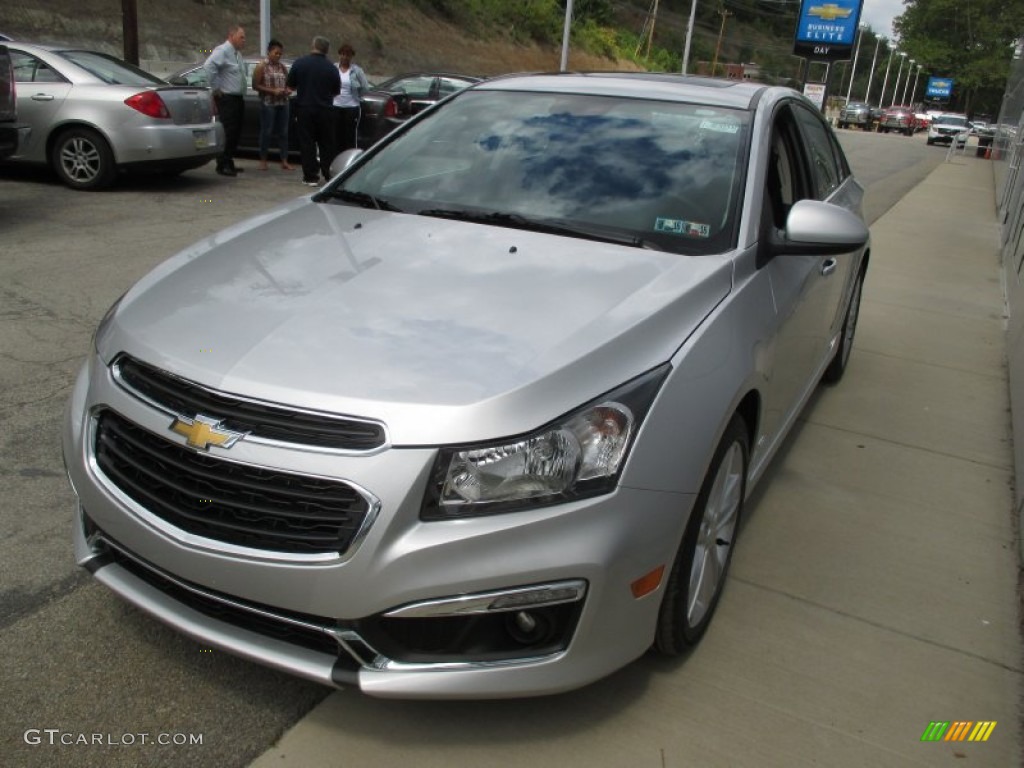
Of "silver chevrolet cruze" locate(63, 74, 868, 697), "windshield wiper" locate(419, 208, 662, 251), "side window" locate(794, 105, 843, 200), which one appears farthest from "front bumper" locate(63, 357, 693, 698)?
"side window" locate(794, 105, 843, 200)

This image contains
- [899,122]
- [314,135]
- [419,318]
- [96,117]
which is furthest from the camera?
[899,122]

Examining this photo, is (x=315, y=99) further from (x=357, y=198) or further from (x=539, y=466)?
(x=539, y=466)

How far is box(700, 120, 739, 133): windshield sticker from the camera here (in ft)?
11.6

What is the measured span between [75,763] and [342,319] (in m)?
1.27

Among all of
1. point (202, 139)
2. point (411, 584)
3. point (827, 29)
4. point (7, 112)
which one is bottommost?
point (411, 584)

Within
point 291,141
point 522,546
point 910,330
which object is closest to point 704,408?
point 522,546

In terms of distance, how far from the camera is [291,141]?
13.0 m

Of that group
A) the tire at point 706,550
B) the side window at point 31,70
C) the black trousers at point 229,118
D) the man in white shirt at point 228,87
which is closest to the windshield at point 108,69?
the side window at point 31,70

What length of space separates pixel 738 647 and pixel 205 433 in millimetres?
1794

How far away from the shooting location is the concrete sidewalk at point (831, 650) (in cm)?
248

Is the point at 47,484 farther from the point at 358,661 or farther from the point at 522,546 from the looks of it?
the point at 522,546

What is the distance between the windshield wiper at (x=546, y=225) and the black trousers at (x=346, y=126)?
9044mm

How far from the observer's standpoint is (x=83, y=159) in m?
9.69

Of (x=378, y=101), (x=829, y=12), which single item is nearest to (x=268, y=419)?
(x=378, y=101)
